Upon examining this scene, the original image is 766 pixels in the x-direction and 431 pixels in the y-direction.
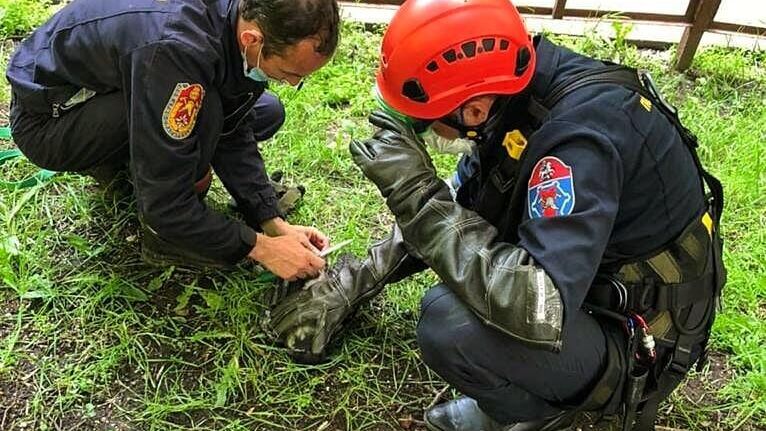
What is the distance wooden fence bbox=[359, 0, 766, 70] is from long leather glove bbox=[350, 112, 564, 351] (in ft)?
7.82

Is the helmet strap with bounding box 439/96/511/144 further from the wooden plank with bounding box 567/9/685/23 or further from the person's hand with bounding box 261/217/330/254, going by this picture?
the wooden plank with bounding box 567/9/685/23

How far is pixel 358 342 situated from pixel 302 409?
34 centimetres

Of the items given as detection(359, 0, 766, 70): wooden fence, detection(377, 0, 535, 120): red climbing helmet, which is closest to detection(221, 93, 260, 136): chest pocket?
detection(377, 0, 535, 120): red climbing helmet

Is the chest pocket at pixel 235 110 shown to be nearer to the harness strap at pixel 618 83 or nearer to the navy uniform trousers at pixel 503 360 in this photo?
the navy uniform trousers at pixel 503 360

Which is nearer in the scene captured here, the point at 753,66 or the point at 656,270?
the point at 656,270

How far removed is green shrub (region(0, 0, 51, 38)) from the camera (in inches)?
170

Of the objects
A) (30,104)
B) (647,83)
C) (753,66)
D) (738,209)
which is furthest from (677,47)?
(30,104)

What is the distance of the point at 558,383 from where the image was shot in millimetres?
2328

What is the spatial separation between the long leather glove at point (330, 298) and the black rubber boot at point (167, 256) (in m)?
0.35

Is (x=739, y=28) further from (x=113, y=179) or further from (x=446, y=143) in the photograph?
(x=113, y=179)

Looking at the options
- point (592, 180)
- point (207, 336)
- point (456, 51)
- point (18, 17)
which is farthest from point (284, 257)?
point (18, 17)

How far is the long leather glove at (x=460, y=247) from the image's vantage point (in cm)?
205

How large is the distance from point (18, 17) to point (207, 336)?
8.05 ft

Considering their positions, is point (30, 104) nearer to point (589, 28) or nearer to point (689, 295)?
point (689, 295)
